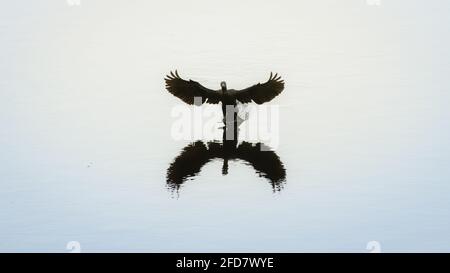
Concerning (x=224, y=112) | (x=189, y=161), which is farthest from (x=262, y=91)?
(x=189, y=161)

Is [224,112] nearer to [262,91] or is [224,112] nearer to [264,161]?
[262,91]

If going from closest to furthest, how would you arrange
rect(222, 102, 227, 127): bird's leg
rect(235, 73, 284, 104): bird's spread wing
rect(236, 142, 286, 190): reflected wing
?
1. rect(236, 142, 286, 190): reflected wing
2. rect(235, 73, 284, 104): bird's spread wing
3. rect(222, 102, 227, 127): bird's leg

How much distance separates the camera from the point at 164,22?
26.3m

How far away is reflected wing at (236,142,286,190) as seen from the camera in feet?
46.6

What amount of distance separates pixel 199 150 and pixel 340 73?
6184 millimetres

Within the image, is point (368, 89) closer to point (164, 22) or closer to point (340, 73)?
point (340, 73)

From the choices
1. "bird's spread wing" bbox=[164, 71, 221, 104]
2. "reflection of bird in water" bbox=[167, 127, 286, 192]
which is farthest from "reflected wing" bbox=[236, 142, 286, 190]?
"bird's spread wing" bbox=[164, 71, 221, 104]

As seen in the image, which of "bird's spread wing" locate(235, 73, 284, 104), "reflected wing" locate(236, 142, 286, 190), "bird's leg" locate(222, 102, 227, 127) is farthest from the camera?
"bird's leg" locate(222, 102, 227, 127)

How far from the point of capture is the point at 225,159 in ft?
49.2

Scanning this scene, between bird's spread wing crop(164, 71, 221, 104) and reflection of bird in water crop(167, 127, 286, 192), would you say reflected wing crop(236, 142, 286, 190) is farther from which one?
bird's spread wing crop(164, 71, 221, 104)

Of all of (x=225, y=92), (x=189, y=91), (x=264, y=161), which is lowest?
(x=264, y=161)

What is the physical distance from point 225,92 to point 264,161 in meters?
1.73
